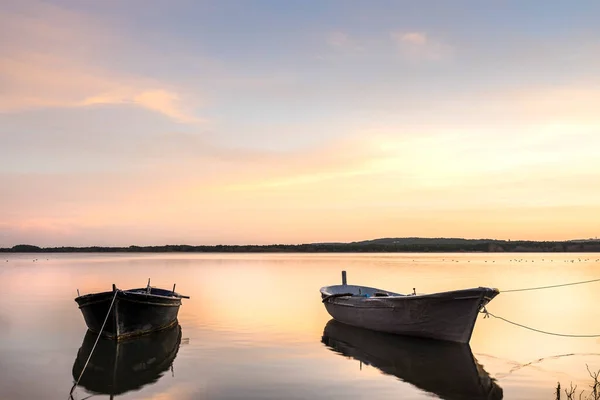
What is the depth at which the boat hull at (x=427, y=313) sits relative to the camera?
53.9ft

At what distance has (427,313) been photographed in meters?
17.6

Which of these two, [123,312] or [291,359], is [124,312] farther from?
[291,359]

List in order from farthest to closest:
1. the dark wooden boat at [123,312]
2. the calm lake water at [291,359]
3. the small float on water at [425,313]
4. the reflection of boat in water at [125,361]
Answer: the dark wooden boat at [123,312], the small float on water at [425,313], the reflection of boat in water at [125,361], the calm lake water at [291,359]

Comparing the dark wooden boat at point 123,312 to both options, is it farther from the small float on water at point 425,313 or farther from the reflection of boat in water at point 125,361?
the small float on water at point 425,313

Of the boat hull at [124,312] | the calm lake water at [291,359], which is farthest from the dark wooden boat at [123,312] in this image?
the calm lake water at [291,359]

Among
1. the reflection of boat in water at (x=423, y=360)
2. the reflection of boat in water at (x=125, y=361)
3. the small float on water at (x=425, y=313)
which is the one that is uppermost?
the small float on water at (x=425, y=313)

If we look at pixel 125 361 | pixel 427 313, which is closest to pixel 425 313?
pixel 427 313

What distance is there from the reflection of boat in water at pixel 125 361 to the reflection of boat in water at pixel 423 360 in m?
5.33

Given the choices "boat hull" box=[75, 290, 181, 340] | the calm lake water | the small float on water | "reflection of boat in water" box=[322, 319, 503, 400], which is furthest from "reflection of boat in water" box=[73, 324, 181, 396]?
the small float on water

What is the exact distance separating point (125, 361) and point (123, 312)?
9.57ft

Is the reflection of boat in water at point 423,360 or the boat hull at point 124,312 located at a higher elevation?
the boat hull at point 124,312

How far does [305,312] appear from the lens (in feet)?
87.9

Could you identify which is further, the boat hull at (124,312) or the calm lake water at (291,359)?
the boat hull at (124,312)

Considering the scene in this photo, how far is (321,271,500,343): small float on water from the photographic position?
1644 cm
